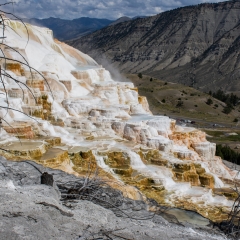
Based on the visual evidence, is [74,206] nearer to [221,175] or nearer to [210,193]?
[210,193]

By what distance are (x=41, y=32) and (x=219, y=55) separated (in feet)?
301

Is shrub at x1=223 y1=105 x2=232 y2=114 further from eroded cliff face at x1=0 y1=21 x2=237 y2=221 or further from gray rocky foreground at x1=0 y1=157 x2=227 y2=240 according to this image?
gray rocky foreground at x1=0 y1=157 x2=227 y2=240

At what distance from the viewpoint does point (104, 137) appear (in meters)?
13.3

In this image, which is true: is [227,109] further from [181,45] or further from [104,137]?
[181,45]

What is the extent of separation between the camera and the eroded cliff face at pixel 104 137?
419 inches

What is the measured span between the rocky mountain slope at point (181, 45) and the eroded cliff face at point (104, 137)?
7400 centimetres

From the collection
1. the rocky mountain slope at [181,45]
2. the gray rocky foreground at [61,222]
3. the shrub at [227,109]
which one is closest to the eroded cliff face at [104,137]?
the gray rocky foreground at [61,222]

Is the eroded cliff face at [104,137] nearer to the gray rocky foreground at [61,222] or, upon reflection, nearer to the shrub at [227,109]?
the gray rocky foreground at [61,222]

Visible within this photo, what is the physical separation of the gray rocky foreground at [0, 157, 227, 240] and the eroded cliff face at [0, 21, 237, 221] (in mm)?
4938

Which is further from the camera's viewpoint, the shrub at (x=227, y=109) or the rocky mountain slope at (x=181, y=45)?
the rocky mountain slope at (x=181, y=45)

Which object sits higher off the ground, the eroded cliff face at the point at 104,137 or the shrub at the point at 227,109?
the eroded cliff face at the point at 104,137

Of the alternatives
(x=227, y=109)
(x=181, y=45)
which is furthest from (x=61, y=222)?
(x=181, y=45)

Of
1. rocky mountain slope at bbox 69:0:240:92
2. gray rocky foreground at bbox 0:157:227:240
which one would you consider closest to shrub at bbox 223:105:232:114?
rocky mountain slope at bbox 69:0:240:92

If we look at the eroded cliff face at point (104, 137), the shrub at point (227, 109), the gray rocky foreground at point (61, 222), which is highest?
the gray rocky foreground at point (61, 222)
